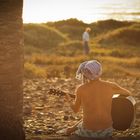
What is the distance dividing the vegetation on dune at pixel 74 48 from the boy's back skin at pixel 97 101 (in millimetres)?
13583

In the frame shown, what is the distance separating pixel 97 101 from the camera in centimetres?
792

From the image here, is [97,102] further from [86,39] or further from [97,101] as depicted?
[86,39]

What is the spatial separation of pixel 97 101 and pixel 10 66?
49.8 inches

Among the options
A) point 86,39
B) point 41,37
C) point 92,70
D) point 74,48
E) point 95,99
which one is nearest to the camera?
point 92,70

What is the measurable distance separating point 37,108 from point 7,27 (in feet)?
17.4

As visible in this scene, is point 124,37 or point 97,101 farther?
point 124,37

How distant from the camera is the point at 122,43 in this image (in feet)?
171

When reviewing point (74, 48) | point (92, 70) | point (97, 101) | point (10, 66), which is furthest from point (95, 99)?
point (74, 48)

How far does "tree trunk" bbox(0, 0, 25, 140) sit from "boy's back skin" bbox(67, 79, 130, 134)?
0.88 meters

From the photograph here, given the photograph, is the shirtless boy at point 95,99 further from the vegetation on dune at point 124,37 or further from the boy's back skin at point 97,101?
the vegetation on dune at point 124,37

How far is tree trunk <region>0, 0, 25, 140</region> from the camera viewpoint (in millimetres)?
7914

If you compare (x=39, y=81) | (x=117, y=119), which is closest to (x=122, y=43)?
(x=39, y=81)

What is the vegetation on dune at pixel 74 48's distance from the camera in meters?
23.7

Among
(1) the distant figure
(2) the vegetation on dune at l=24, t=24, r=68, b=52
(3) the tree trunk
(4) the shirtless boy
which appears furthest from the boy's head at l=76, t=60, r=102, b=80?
(2) the vegetation on dune at l=24, t=24, r=68, b=52
